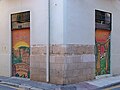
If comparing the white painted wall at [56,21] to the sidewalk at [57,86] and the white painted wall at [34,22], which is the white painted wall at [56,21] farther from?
the sidewalk at [57,86]

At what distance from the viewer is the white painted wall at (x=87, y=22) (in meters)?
11.0

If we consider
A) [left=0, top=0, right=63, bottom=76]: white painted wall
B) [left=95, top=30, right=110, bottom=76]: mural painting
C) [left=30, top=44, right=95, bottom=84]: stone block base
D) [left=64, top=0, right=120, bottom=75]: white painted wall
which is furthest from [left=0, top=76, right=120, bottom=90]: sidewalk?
[left=64, top=0, right=120, bottom=75]: white painted wall

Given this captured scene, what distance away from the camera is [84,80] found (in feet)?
38.3

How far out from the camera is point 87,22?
11.9 meters

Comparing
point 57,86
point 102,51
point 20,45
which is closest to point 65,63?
point 57,86

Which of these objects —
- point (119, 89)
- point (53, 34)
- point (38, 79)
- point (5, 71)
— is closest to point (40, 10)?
point (53, 34)

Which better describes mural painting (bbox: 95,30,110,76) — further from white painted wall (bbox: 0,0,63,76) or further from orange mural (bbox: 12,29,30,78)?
orange mural (bbox: 12,29,30,78)

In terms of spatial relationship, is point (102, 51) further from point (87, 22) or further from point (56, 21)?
point (56, 21)

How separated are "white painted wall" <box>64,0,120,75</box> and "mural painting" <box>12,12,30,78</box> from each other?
2.35 m

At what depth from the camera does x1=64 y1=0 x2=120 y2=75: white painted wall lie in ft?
36.0

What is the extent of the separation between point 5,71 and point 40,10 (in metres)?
3.99

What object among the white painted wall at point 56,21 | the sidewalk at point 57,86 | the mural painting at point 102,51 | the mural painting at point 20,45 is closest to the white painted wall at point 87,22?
the white painted wall at point 56,21

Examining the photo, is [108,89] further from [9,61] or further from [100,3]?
[9,61]

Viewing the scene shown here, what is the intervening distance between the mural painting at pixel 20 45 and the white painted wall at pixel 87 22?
7.71 ft
